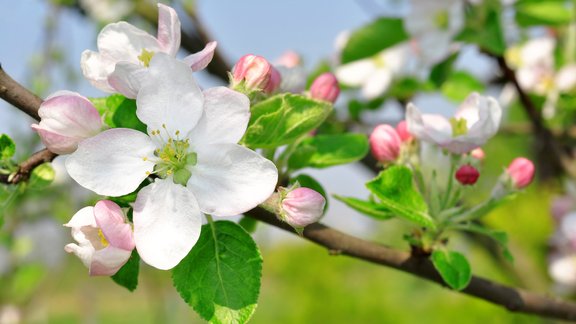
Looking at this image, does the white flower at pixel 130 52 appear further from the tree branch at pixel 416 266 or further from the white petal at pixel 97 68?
the tree branch at pixel 416 266

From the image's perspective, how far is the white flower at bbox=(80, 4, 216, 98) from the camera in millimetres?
735

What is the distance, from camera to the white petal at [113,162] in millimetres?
705

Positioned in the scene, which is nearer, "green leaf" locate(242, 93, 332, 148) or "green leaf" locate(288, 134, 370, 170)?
"green leaf" locate(242, 93, 332, 148)

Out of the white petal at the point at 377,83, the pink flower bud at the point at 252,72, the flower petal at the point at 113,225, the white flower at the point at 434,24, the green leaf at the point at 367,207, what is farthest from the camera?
the white petal at the point at 377,83

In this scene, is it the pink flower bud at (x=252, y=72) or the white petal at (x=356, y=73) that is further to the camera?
the white petal at (x=356, y=73)

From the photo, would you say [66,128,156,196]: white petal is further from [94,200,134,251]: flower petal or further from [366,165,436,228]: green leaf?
[366,165,436,228]: green leaf

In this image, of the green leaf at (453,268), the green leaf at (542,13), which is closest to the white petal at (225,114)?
the green leaf at (453,268)

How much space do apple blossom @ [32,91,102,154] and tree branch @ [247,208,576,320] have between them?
22 cm

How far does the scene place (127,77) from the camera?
724 mm

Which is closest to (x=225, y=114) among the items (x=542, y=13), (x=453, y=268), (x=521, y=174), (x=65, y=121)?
(x=65, y=121)

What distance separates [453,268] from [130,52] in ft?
1.63

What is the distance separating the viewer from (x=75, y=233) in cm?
72

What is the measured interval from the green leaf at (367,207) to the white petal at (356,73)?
3.58 feet

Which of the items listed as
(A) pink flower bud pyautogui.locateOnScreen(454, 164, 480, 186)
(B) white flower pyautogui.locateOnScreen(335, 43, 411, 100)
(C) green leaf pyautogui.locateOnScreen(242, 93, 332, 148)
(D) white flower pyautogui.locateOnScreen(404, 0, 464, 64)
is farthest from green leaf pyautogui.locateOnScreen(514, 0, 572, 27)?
(C) green leaf pyautogui.locateOnScreen(242, 93, 332, 148)
